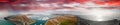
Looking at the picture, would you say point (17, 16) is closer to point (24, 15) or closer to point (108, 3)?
point (24, 15)

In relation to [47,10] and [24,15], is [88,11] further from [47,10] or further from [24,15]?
[24,15]

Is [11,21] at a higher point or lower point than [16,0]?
lower

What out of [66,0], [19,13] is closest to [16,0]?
[19,13]

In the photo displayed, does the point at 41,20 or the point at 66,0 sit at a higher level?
the point at 66,0

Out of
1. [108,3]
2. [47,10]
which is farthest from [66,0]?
[108,3]

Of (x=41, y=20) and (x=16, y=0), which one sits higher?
(x=16, y=0)

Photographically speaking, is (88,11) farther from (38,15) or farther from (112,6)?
(38,15)

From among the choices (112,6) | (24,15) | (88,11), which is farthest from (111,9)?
(24,15)
